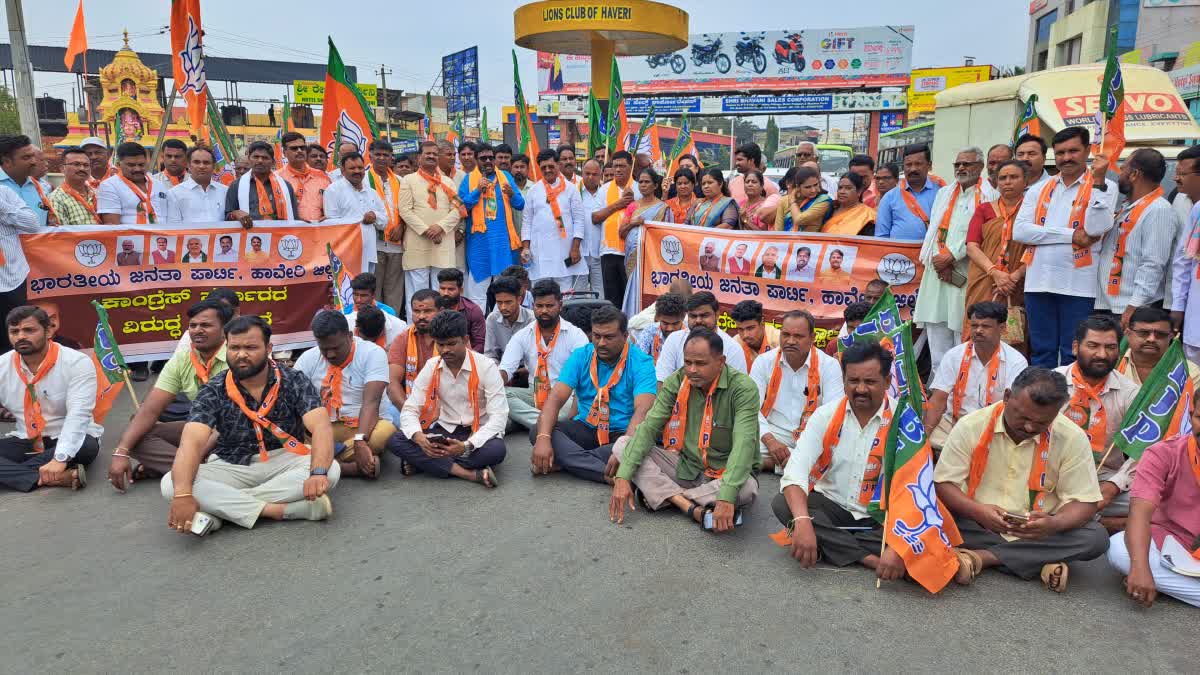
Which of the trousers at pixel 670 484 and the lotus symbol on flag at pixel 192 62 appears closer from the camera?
the trousers at pixel 670 484

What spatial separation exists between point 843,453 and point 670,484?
100cm

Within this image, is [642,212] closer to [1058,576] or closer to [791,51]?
[1058,576]

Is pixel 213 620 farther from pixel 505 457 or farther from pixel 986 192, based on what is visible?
pixel 986 192

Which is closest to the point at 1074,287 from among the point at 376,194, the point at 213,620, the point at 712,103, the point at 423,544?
the point at 423,544

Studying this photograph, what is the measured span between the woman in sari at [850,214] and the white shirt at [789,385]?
2.27 m

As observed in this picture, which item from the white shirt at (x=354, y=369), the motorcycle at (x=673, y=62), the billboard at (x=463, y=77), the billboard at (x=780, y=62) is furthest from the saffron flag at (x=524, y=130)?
the motorcycle at (x=673, y=62)

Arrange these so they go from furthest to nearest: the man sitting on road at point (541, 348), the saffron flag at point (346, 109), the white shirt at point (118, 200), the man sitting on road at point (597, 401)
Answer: the saffron flag at point (346, 109) → the white shirt at point (118, 200) → the man sitting on road at point (541, 348) → the man sitting on road at point (597, 401)

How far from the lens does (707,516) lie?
4.23 metres

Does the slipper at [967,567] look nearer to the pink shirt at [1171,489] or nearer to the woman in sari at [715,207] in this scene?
the pink shirt at [1171,489]

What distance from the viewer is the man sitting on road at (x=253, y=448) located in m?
4.17

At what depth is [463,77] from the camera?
3359 centimetres

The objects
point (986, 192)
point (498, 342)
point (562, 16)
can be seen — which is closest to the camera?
point (986, 192)

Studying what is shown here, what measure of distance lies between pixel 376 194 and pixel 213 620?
18.8ft

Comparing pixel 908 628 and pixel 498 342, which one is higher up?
pixel 498 342
